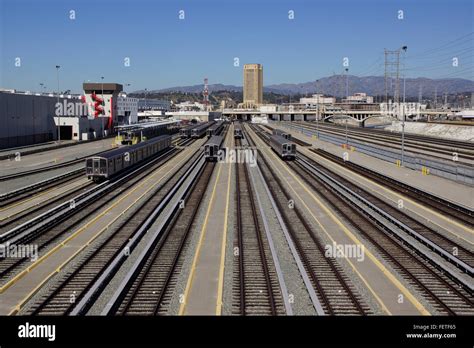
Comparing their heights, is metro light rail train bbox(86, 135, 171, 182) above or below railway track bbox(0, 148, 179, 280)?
above

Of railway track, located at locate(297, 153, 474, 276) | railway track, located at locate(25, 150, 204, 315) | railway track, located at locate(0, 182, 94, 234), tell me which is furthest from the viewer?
railway track, located at locate(0, 182, 94, 234)

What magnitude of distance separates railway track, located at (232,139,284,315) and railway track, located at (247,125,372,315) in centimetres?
136

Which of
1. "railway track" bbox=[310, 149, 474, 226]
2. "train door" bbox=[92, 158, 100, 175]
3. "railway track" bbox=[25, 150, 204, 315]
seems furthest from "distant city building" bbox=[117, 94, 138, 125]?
"railway track" bbox=[25, 150, 204, 315]

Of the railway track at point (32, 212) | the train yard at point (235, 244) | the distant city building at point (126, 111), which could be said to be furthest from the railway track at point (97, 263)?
the distant city building at point (126, 111)

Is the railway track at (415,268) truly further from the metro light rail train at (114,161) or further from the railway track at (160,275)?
the metro light rail train at (114,161)

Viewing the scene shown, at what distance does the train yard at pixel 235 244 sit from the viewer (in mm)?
14016

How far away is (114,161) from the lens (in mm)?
40312

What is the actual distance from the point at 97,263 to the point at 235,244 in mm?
5997

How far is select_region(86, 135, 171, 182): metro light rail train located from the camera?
37.7m

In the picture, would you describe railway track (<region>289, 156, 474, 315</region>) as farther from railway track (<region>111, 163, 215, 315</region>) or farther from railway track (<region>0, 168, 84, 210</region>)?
railway track (<region>0, 168, 84, 210</region>)

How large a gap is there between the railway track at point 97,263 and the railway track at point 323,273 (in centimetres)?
704
